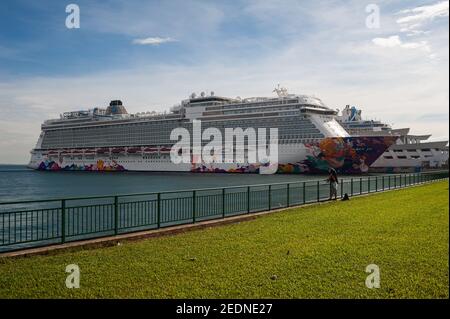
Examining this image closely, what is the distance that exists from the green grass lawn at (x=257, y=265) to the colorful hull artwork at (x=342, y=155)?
52.8m

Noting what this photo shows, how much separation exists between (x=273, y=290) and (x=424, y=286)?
1.98 meters

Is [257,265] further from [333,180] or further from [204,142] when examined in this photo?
[204,142]

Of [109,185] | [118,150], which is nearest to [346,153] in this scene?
[109,185]

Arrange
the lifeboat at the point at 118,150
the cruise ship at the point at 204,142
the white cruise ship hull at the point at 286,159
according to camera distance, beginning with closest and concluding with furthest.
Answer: the white cruise ship hull at the point at 286,159
the cruise ship at the point at 204,142
the lifeboat at the point at 118,150

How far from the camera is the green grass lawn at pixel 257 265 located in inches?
242

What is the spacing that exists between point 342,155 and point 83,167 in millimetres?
54991

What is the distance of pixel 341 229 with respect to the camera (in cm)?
1123

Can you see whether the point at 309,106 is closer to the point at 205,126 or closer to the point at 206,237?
the point at 205,126

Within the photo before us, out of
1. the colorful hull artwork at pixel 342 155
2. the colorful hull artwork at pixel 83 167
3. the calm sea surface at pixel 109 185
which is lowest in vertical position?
the calm sea surface at pixel 109 185

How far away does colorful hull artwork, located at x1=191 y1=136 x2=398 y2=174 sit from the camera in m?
62.8

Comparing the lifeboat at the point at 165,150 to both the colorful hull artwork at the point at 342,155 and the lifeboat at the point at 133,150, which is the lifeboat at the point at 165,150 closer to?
the lifeboat at the point at 133,150

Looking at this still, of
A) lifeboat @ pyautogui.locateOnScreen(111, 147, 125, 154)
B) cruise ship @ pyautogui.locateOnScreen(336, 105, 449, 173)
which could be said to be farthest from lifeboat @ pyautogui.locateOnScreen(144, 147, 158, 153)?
cruise ship @ pyautogui.locateOnScreen(336, 105, 449, 173)

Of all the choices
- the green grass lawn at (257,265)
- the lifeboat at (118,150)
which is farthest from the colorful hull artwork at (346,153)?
the green grass lawn at (257,265)
